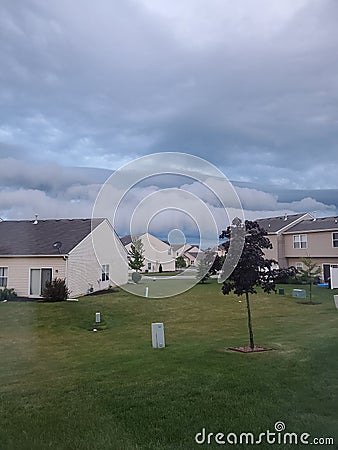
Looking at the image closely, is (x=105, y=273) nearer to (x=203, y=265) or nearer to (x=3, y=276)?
(x=3, y=276)

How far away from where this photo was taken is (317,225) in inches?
771

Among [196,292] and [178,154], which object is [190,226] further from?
[196,292]

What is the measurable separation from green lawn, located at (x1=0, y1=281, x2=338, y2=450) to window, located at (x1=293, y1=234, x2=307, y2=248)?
483 inches

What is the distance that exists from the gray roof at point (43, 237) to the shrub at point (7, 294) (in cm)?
117

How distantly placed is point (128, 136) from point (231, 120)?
1.28 meters

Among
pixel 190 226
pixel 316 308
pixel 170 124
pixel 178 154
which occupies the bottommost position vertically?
pixel 316 308

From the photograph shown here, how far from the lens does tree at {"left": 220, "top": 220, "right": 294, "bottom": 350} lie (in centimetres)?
550

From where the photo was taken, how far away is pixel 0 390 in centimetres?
369

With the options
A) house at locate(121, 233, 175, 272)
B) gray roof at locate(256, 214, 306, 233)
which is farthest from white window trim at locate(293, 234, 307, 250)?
house at locate(121, 233, 175, 272)

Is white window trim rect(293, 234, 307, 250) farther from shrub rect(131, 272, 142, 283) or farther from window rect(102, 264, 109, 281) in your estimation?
shrub rect(131, 272, 142, 283)

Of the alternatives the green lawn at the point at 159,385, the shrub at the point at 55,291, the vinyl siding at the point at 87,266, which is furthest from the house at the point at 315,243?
the shrub at the point at 55,291

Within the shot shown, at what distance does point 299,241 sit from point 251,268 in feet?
51.5

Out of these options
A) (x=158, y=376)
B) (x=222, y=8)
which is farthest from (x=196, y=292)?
(x=222, y=8)

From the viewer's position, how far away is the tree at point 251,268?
217 inches
